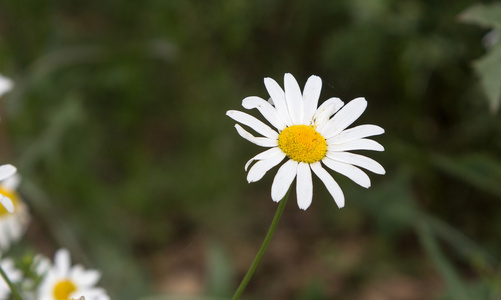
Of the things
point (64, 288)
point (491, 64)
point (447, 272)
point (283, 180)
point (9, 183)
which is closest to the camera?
point (283, 180)

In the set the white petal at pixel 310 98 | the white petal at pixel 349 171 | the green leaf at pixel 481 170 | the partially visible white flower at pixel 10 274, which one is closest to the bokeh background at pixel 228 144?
the green leaf at pixel 481 170

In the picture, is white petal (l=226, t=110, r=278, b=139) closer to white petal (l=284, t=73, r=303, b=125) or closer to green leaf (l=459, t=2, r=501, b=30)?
white petal (l=284, t=73, r=303, b=125)

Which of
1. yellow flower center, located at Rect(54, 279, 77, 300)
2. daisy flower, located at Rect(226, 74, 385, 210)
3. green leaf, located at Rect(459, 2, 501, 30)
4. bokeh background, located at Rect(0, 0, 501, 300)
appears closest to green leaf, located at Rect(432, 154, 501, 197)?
bokeh background, located at Rect(0, 0, 501, 300)

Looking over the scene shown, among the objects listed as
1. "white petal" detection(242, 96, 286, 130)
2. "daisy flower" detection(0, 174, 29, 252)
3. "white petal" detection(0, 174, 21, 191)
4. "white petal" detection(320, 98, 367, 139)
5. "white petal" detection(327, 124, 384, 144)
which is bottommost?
"white petal" detection(327, 124, 384, 144)

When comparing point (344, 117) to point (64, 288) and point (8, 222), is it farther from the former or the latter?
point (8, 222)

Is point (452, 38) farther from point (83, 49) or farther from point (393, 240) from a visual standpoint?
point (83, 49)

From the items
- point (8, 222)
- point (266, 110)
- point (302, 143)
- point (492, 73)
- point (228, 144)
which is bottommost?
point (302, 143)

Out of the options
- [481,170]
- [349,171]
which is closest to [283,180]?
[349,171]
